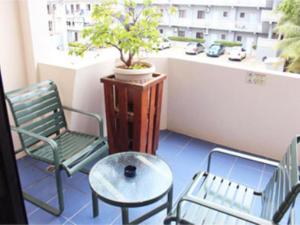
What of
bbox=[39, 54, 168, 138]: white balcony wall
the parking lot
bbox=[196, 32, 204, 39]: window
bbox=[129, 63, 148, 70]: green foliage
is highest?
bbox=[196, 32, 204, 39]: window

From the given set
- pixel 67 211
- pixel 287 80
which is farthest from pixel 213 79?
pixel 67 211

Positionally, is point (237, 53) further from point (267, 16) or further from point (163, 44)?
point (163, 44)

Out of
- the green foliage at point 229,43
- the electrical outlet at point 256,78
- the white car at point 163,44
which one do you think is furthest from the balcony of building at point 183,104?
the green foliage at point 229,43

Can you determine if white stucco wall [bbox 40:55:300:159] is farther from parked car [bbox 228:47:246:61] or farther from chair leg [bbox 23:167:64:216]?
chair leg [bbox 23:167:64:216]

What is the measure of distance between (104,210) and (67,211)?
0.27 metres

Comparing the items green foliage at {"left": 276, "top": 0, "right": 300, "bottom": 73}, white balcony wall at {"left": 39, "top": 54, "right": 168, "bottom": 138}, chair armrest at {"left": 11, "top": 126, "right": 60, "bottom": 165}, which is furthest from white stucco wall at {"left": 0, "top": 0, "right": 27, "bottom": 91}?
green foliage at {"left": 276, "top": 0, "right": 300, "bottom": 73}

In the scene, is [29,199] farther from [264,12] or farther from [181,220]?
[264,12]

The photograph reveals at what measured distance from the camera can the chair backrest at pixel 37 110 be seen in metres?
2.12

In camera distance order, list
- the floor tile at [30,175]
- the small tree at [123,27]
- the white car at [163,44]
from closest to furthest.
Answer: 1. the small tree at [123,27]
2. the floor tile at [30,175]
3. the white car at [163,44]

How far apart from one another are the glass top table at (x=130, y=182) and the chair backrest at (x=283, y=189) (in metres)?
0.58

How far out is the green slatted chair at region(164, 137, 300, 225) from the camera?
1295mm

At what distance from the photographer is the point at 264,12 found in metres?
3.18

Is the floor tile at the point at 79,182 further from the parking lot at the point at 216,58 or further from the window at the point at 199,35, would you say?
the window at the point at 199,35

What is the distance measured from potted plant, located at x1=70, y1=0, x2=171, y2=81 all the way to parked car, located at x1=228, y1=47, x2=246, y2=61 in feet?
3.66
